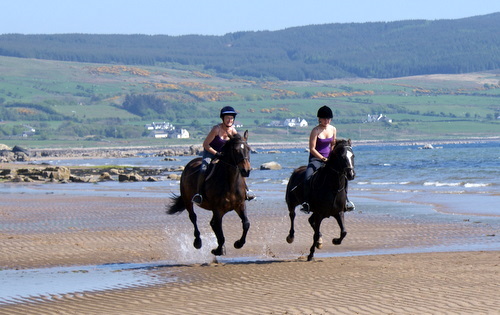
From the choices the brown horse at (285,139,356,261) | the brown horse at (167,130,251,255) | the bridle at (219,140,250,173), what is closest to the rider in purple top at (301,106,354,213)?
the brown horse at (285,139,356,261)

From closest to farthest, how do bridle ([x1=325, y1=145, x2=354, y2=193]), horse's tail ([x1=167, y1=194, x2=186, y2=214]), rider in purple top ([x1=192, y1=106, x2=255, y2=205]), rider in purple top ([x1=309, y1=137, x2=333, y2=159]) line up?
bridle ([x1=325, y1=145, x2=354, y2=193])
rider in purple top ([x1=309, y1=137, x2=333, y2=159])
rider in purple top ([x1=192, y1=106, x2=255, y2=205])
horse's tail ([x1=167, y1=194, x2=186, y2=214])

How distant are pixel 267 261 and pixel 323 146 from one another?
2.20 m

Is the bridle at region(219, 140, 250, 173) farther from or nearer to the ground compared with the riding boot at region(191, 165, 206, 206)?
farther from the ground

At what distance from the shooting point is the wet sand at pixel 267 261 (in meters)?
11.2

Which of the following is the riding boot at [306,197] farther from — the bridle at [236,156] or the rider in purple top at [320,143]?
the bridle at [236,156]

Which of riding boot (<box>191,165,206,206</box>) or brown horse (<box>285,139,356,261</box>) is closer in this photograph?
brown horse (<box>285,139,356,261</box>)

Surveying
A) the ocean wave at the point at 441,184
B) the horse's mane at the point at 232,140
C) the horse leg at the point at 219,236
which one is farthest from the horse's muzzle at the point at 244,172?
the ocean wave at the point at 441,184

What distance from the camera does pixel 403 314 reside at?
10.1 m

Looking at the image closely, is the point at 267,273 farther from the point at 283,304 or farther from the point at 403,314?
the point at 403,314

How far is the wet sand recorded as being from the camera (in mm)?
11250

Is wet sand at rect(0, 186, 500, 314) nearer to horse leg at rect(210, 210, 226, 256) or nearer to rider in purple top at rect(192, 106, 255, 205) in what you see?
horse leg at rect(210, 210, 226, 256)

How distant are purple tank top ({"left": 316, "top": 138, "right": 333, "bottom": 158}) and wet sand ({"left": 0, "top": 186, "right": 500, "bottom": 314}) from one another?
1.79m

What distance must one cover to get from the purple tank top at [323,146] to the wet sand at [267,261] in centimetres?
179

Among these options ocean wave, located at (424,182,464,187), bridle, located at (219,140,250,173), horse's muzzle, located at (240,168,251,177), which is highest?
bridle, located at (219,140,250,173)
